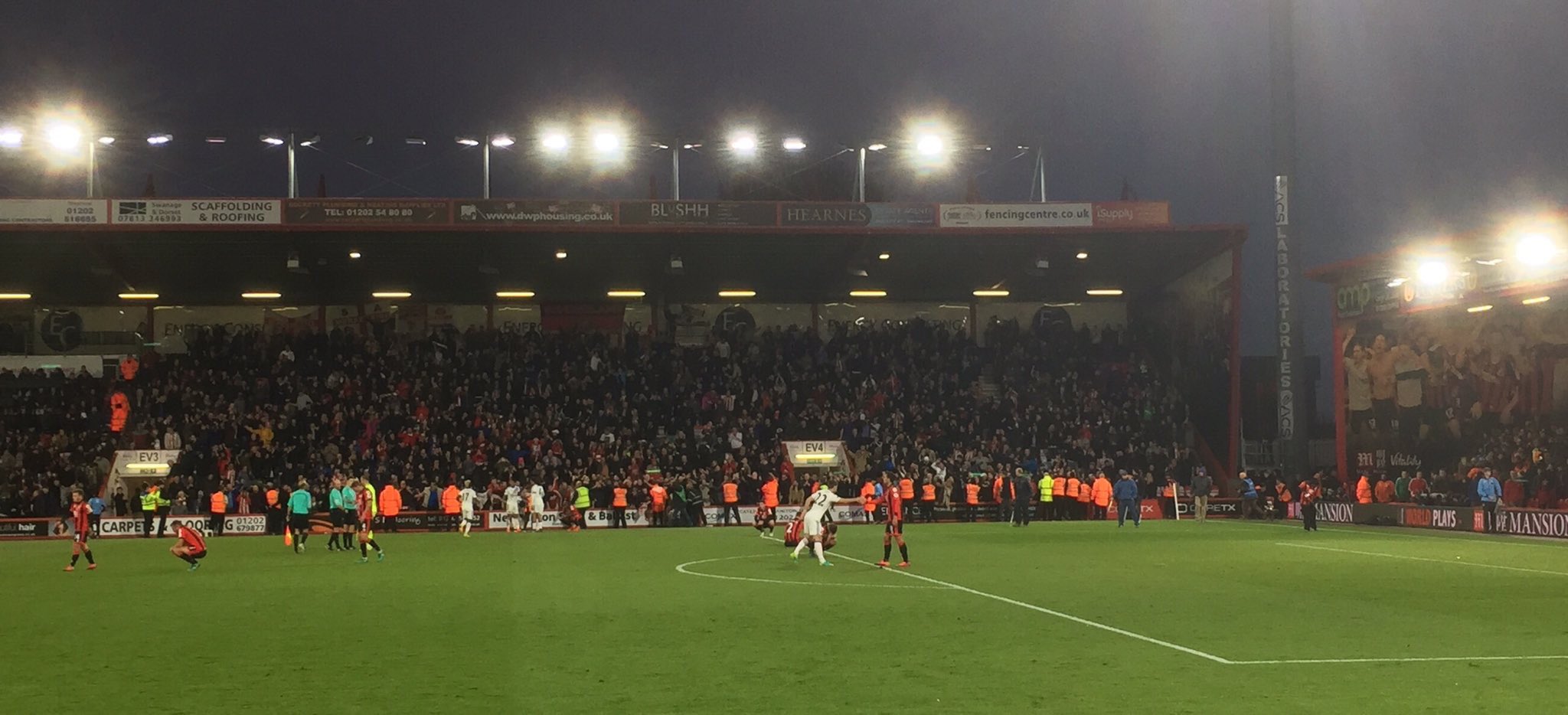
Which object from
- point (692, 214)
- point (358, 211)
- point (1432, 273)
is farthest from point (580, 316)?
point (1432, 273)

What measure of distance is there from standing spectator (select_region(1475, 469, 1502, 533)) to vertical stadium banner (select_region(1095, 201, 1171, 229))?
17.1 meters

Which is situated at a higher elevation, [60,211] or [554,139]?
[554,139]

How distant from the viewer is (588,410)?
177ft

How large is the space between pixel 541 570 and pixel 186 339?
39013 mm

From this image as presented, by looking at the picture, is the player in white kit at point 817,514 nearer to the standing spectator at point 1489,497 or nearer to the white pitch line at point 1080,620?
the white pitch line at point 1080,620

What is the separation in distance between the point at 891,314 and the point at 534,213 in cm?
1922

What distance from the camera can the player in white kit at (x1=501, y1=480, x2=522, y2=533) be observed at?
45.9m

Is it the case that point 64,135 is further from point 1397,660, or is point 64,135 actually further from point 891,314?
point 1397,660

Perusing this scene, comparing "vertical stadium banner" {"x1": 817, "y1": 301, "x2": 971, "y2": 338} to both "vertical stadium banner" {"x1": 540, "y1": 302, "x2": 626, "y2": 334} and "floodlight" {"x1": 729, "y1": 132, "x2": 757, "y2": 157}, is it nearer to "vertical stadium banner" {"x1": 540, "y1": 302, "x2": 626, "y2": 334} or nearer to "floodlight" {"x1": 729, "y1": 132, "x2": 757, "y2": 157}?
"vertical stadium banner" {"x1": 540, "y1": 302, "x2": 626, "y2": 334}

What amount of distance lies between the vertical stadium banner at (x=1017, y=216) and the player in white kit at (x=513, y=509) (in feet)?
58.6

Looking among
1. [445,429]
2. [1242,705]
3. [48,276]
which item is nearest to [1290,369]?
[445,429]

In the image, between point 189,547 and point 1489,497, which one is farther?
point 1489,497

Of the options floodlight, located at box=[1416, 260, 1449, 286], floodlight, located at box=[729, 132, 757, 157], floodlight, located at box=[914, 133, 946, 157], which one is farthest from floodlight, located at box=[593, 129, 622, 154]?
floodlight, located at box=[1416, 260, 1449, 286]

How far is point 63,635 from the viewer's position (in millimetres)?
16141
